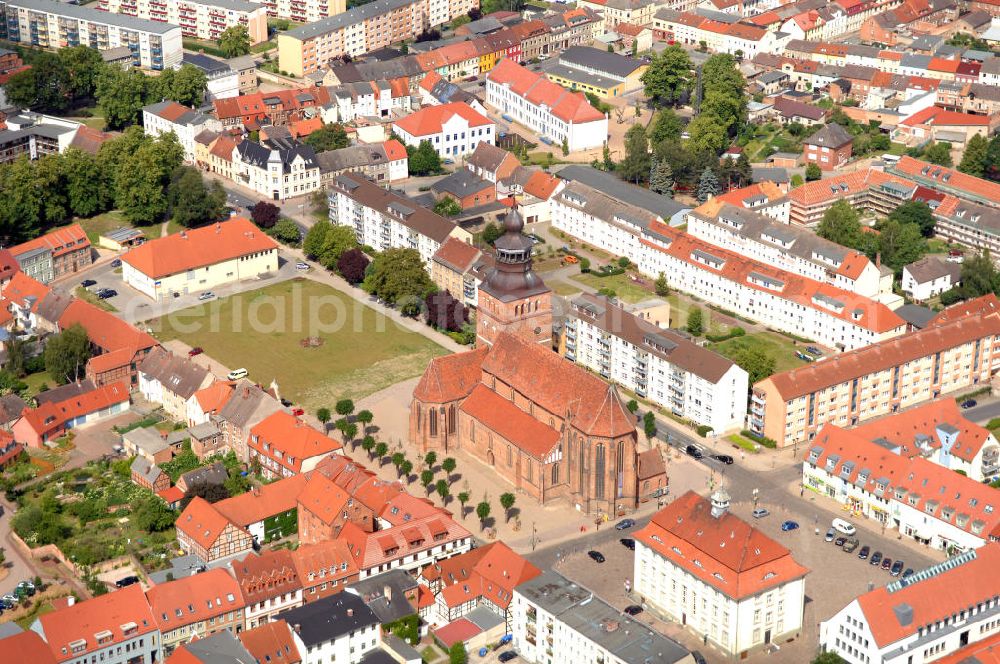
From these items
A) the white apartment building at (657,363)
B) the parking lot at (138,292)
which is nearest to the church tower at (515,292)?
the white apartment building at (657,363)

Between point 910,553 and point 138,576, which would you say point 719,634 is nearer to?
point 910,553

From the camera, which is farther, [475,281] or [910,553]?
[475,281]

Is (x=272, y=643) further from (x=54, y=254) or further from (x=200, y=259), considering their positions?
(x=54, y=254)

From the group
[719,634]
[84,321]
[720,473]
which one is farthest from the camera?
[84,321]

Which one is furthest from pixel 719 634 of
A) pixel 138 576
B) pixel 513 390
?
pixel 138 576

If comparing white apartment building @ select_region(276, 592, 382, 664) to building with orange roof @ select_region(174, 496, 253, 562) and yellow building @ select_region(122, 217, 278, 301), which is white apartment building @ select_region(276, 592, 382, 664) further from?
yellow building @ select_region(122, 217, 278, 301)

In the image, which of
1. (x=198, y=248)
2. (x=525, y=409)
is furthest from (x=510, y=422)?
(x=198, y=248)

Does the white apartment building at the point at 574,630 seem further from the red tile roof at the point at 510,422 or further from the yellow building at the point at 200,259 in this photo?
the yellow building at the point at 200,259

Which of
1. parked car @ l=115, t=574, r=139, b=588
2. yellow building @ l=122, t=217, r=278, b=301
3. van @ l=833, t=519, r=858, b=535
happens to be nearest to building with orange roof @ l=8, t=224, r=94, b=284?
yellow building @ l=122, t=217, r=278, b=301

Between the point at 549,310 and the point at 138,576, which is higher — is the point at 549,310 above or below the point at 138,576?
above
